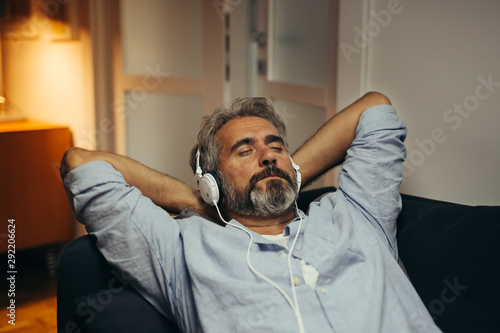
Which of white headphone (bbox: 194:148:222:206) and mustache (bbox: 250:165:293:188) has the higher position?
mustache (bbox: 250:165:293:188)

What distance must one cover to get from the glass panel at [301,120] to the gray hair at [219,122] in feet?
2.37

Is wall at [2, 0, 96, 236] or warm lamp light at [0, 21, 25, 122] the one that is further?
wall at [2, 0, 96, 236]

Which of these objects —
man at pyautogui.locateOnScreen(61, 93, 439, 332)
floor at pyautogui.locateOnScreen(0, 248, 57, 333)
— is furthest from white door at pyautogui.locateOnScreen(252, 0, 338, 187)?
floor at pyautogui.locateOnScreen(0, 248, 57, 333)

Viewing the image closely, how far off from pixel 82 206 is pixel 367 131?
2.64 feet

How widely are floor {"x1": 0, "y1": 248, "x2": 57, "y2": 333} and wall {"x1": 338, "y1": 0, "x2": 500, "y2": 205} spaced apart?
1.73 meters

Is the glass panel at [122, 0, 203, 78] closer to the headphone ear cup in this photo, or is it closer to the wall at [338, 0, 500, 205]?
the wall at [338, 0, 500, 205]

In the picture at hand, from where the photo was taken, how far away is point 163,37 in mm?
3105

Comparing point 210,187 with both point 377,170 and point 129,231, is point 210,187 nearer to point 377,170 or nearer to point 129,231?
point 129,231

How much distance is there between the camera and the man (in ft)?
3.81

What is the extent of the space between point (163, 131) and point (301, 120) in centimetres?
107

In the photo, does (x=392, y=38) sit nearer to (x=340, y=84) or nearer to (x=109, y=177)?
(x=340, y=84)

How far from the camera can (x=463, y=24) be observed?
157 centimetres

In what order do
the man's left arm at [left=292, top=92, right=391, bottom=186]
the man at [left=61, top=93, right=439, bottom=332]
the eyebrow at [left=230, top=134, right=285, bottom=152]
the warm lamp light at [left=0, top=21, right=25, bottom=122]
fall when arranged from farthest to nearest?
1. the warm lamp light at [left=0, top=21, right=25, bottom=122]
2. the man's left arm at [left=292, top=92, right=391, bottom=186]
3. the eyebrow at [left=230, top=134, right=285, bottom=152]
4. the man at [left=61, top=93, right=439, bottom=332]

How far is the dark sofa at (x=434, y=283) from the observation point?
1.19 metres
